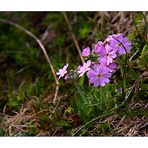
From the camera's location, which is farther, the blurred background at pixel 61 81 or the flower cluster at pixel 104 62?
the blurred background at pixel 61 81

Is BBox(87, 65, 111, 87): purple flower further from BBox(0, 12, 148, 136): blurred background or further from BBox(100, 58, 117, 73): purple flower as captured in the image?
BBox(0, 12, 148, 136): blurred background

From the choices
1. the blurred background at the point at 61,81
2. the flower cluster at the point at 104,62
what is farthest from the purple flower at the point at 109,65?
the blurred background at the point at 61,81

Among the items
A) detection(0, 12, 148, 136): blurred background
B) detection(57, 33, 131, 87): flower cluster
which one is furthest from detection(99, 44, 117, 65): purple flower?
detection(0, 12, 148, 136): blurred background

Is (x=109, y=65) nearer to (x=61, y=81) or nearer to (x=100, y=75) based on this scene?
(x=100, y=75)

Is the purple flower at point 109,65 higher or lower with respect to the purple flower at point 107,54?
lower

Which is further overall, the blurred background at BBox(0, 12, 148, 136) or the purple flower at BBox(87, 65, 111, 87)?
the blurred background at BBox(0, 12, 148, 136)

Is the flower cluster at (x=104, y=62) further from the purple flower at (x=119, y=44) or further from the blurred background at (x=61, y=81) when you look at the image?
the blurred background at (x=61, y=81)

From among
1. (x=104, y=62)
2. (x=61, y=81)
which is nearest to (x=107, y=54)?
(x=104, y=62)
